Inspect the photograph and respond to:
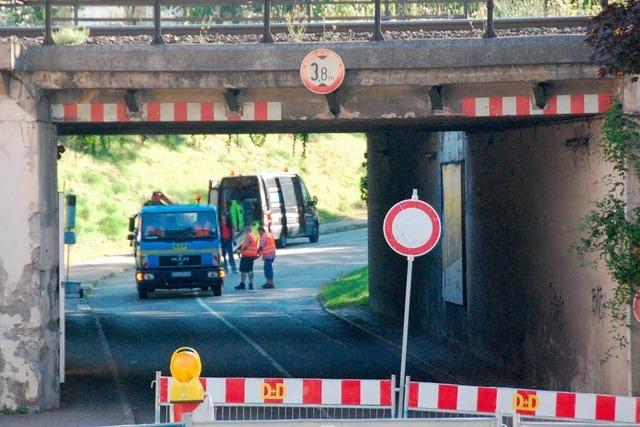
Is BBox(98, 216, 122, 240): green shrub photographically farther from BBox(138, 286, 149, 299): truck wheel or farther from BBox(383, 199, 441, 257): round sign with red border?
BBox(383, 199, 441, 257): round sign with red border

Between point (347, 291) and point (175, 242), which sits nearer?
point (175, 242)

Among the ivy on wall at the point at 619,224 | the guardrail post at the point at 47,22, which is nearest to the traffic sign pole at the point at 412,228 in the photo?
the ivy on wall at the point at 619,224

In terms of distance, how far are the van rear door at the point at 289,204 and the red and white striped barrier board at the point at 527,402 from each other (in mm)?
37990

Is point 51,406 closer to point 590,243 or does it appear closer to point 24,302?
point 24,302

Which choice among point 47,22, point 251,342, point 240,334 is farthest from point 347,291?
point 47,22

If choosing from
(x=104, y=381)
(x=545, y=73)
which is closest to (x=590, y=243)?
(x=545, y=73)

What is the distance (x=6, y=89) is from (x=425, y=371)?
26.5ft

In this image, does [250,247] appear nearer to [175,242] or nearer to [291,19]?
[175,242]

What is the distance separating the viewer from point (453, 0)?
64.2 ft

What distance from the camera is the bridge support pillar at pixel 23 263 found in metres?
16.4

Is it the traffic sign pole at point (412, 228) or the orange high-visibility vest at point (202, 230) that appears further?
the orange high-visibility vest at point (202, 230)

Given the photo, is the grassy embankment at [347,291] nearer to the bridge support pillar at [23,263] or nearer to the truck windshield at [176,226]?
the truck windshield at [176,226]

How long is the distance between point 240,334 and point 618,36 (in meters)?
14.6

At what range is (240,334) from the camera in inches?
1053
